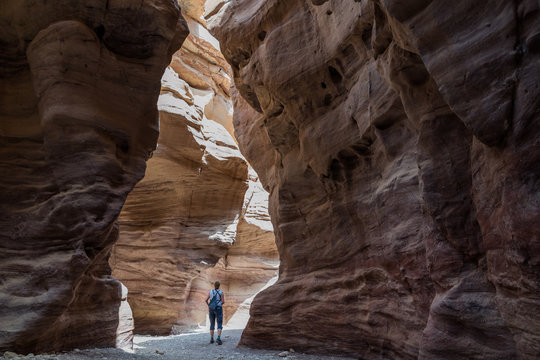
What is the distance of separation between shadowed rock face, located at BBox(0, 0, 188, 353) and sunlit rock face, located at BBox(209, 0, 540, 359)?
324cm

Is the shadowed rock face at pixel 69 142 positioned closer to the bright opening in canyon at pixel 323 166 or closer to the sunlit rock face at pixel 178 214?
the bright opening in canyon at pixel 323 166

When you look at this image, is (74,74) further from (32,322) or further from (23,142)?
(32,322)

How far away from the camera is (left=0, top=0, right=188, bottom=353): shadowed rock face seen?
607cm

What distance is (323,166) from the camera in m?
8.42

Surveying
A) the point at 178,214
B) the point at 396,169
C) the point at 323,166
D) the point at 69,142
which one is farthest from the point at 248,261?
the point at 396,169

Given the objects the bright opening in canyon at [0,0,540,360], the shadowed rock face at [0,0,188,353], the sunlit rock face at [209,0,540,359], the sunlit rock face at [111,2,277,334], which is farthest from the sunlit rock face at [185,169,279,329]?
the shadowed rock face at [0,0,188,353]

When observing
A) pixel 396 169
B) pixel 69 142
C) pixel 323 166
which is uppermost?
pixel 323 166

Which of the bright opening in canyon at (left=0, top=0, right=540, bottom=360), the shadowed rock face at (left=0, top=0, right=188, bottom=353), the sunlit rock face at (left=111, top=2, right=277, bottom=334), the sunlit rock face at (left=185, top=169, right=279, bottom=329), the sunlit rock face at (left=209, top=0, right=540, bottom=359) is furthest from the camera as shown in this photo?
the sunlit rock face at (left=185, top=169, right=279, bottom=329)

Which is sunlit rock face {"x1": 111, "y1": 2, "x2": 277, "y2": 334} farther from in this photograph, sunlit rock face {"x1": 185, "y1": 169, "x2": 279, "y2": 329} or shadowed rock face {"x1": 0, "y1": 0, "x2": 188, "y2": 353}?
shadowed rock face {"x1": 0, "y1": 0, "x2": 188, "y2": 353}

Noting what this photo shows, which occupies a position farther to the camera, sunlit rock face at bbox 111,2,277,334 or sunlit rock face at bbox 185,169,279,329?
sunlit rock face at bbox 185,169,279,329

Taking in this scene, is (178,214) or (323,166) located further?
(178,214)

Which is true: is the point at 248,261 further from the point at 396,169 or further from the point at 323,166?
the point at 396,169

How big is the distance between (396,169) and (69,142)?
5754 mm

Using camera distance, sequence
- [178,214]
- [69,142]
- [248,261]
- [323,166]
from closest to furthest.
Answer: [69,142] → [323,166] → [178,214] → [248,261]
